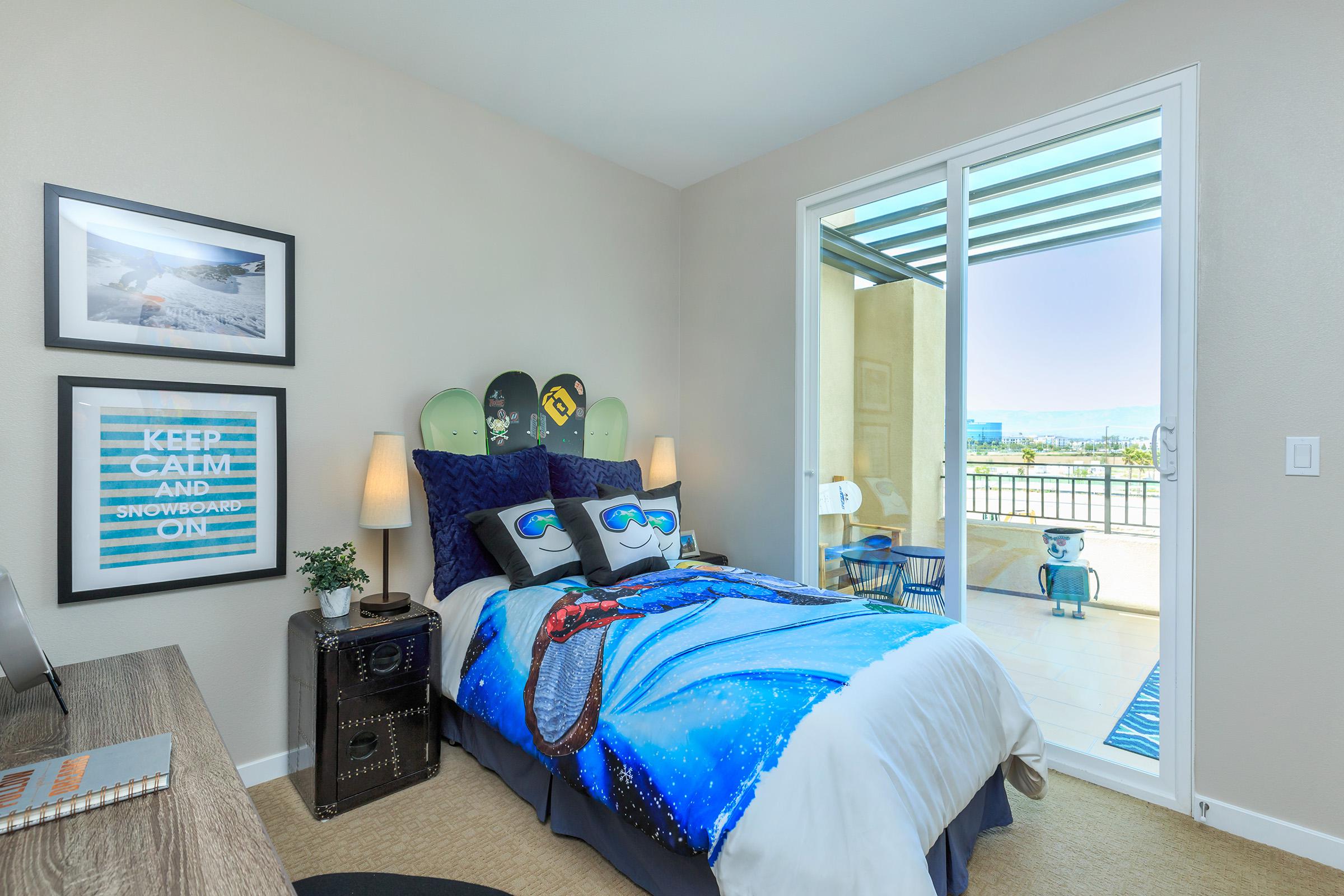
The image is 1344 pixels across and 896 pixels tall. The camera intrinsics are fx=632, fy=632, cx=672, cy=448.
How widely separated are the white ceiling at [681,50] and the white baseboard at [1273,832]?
9.42ft

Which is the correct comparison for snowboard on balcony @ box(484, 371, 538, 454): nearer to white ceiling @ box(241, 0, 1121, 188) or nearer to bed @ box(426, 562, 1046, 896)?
bed @ box(426, 562, 1046, 896)

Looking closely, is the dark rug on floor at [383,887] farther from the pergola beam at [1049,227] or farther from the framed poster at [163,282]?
→ the pergola beam at [1049,227]

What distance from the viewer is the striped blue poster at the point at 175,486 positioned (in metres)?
2.09

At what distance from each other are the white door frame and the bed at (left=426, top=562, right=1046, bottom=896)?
2.03 ft

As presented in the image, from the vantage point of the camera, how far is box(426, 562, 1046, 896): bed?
1365 mm

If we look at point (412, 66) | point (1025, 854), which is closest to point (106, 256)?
point (412, 66)

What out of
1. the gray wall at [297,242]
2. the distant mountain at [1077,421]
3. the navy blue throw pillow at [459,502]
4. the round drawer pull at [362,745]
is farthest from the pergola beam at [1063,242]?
the round drawer pull at [362,745]

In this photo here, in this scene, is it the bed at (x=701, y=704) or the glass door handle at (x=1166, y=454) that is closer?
the bed at (x=701, y=704)

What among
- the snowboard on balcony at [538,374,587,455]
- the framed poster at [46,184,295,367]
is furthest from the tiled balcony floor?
the framed poster at [46,184,295,367]

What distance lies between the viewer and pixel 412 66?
8.98 ft

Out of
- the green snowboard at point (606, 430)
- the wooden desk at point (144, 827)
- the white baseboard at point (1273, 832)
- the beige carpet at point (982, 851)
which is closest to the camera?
the wooden desk at point (144, 827)

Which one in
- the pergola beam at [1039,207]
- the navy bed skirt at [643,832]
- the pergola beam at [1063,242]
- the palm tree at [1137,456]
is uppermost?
the pergola beam at [1039,207]

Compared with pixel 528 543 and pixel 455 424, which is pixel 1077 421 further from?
pixel 455 424

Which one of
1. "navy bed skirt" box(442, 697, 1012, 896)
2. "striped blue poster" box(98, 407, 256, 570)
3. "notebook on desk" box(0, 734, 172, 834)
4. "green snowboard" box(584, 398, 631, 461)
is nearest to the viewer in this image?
"notebook on desk" box(0, 734, 172, 834)
